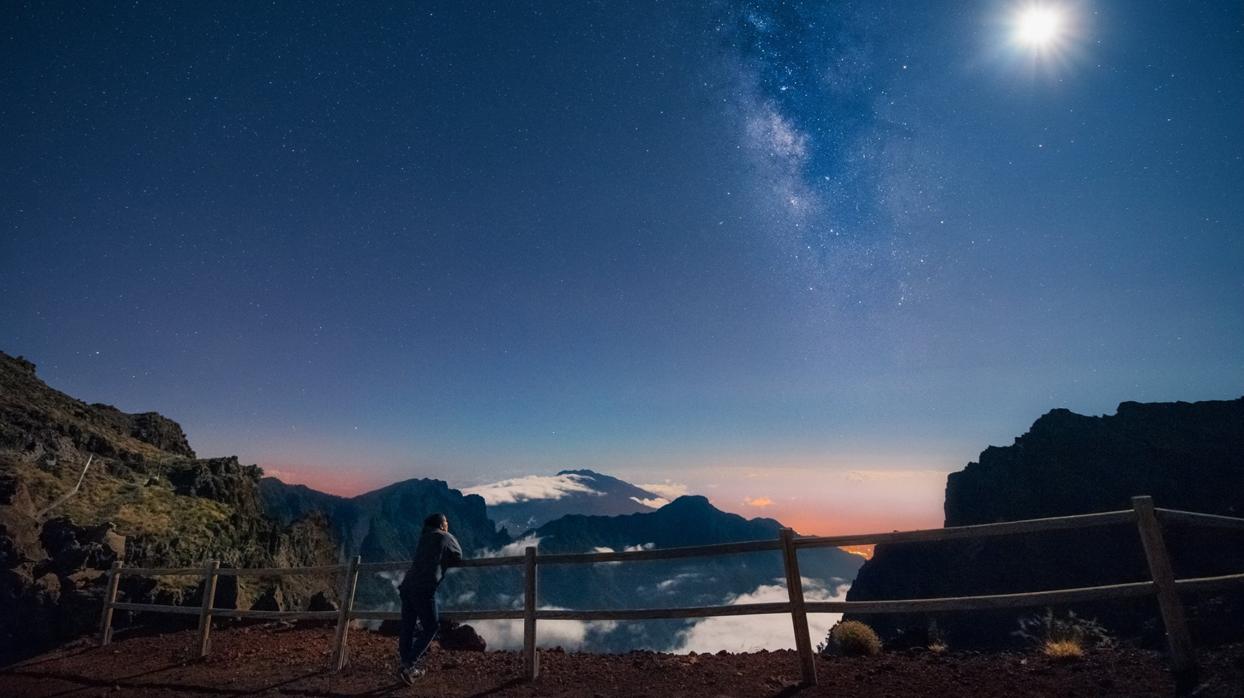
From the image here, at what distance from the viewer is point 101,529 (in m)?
19.0

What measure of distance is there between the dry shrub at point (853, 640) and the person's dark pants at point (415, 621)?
7.29 metres

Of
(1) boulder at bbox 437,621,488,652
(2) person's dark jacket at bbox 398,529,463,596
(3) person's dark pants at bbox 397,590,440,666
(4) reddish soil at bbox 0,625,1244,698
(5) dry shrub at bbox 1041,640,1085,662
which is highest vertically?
(2) person's dark jacket at bbox 398,529,463,596

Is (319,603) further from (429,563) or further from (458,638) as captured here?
(429,563)

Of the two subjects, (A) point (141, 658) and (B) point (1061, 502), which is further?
(B) point (1061, 502)

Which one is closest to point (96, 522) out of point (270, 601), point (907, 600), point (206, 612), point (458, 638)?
point (270, 601)

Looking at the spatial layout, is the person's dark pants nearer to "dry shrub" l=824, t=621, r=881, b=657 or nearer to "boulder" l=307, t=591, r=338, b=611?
"dry shrub" l=824, t=621, r=881, b=657

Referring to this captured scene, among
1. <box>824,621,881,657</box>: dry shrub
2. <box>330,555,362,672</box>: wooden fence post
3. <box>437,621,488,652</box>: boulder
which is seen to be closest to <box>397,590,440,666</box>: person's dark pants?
<box>330,555,362,672</box>: wooden fence post

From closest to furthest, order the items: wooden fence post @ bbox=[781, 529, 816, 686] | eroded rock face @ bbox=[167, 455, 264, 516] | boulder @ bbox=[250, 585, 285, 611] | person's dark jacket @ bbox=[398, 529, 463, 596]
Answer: wooden fence post @ bbox=[781, 529, 816, 686]
person's dark jacket @ bbox=[398, 529, 463, 596]
boulder @ bbox=[250, 585, 285, 611]
eroded rock face @ bbox=[167, 455, 264, 516]

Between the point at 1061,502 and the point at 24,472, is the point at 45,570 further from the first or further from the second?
the point at 1061,502

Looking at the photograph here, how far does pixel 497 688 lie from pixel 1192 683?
7643 mm

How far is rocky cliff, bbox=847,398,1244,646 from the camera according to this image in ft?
277

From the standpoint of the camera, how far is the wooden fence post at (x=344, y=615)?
9203 millimetres

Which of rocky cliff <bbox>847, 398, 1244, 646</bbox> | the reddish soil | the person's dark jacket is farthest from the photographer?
rocky cliff <bbox>847, 398, 1244, 646</bbox>

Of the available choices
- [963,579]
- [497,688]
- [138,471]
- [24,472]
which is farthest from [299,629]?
[963,579]
